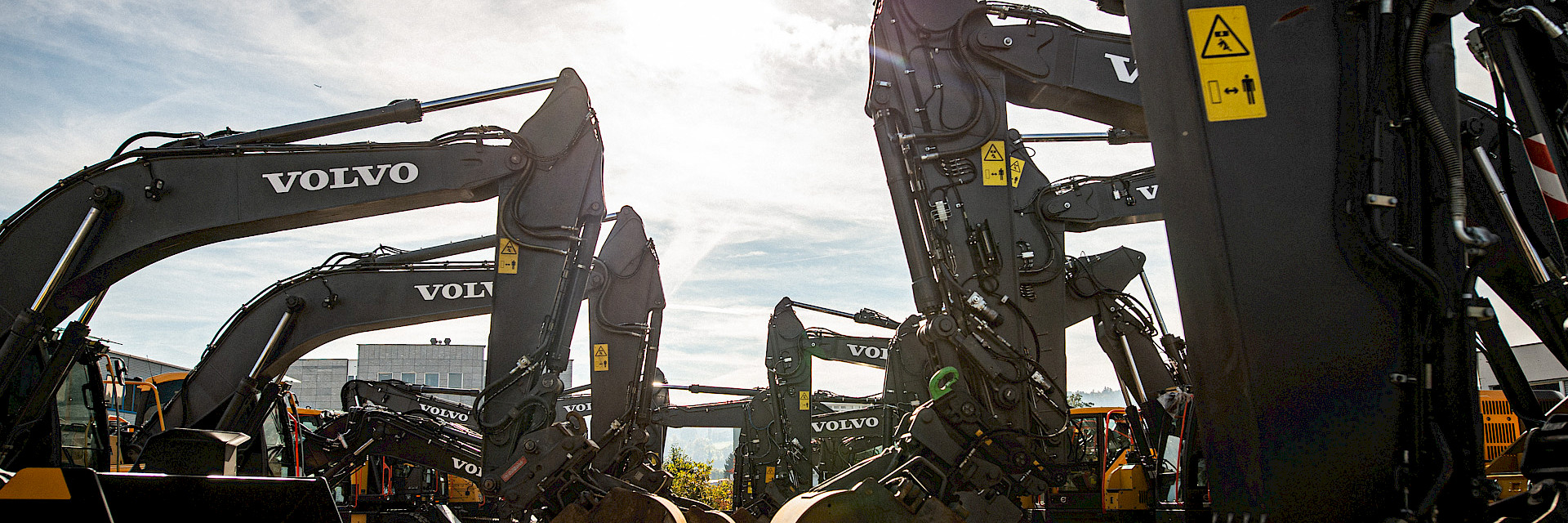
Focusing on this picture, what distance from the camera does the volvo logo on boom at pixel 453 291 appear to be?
11570mm

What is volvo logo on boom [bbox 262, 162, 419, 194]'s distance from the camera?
332 inches

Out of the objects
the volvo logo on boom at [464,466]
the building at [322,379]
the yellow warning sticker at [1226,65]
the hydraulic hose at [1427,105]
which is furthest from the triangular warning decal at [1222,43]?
the building at [322,379]

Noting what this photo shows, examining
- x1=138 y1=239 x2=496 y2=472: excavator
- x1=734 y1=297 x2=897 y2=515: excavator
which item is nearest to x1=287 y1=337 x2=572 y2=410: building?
x1=734 y1=297 x2=897 y2=515: excavator

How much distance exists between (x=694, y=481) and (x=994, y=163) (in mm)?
27889

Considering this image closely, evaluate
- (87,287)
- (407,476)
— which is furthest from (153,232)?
(407,476)

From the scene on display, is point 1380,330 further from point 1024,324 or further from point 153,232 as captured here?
point 153,232

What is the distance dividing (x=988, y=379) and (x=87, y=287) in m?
7.13

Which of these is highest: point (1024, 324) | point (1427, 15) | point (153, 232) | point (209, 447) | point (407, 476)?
point (153, 232)

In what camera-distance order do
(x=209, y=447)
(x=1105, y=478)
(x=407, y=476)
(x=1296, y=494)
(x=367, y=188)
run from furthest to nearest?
(x=407, y=476)
(x=1105, y=478)
(x=367, y=188)
(x=209, y=447)
(x=1296, y=494)

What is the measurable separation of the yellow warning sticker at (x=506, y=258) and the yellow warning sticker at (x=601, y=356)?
2093 mm

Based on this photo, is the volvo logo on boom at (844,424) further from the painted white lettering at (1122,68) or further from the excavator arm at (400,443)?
the painted white lettering at (1122,68)

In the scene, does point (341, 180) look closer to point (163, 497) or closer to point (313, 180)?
point (313, 180)

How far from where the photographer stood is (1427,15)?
2.36 meters

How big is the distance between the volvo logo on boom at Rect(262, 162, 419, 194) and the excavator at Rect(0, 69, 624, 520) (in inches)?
0.4
